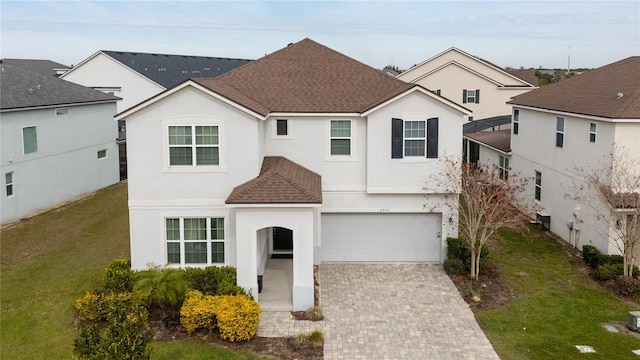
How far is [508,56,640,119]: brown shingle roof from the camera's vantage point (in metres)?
19.5

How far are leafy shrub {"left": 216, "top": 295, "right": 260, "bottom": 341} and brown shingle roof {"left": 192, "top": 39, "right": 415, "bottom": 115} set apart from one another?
674 centimetres

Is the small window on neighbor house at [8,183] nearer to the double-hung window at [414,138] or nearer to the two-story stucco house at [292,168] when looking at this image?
the two-story stucco house at [292,168]

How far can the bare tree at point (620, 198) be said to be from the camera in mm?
18188

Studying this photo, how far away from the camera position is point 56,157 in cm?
2920

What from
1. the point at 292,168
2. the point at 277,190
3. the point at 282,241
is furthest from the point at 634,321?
the point at 282,241

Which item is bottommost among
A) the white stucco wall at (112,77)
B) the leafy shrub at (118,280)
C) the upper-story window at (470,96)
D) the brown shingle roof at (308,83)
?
the leafy shrub at (118,280)

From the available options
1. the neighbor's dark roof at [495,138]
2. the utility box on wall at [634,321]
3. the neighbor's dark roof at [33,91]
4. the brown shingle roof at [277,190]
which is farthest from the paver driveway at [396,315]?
the neighbor's dark roof at [33,91]

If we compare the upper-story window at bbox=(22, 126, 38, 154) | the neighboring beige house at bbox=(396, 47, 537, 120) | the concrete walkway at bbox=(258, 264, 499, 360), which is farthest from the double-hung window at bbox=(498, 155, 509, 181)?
the upper-story window at bbox=(22, 126, 38, 154)

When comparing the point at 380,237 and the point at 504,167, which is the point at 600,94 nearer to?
the point at 504,167

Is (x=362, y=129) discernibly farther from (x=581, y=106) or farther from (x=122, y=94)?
(x=122, y=94)

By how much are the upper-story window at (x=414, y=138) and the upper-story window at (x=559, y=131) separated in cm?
689

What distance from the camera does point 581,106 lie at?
71.4 feet

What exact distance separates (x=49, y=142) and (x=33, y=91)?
2779 mm

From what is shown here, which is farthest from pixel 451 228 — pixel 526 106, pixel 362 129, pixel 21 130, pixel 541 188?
pixel 21 130
